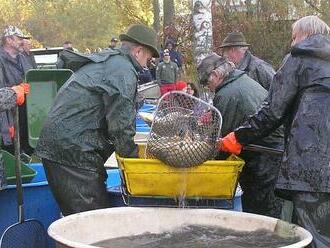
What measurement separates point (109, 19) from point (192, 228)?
4321 cm

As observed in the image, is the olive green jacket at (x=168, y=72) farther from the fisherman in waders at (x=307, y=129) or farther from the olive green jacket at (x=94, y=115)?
the fisherman in waders at (x=307, y=129)

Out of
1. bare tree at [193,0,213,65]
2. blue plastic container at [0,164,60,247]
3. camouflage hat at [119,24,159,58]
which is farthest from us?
bare tree at [193,0,213,65]

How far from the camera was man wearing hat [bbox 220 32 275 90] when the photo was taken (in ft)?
24.5

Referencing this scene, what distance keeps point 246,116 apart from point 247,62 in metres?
2.42

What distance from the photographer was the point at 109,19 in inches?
1843

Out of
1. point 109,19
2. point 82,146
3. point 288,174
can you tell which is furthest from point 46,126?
point 109,19

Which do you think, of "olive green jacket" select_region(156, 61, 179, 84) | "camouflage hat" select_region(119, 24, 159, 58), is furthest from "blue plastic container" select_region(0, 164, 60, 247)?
"olive green jacket" select_region(156, 61, 179, 84)

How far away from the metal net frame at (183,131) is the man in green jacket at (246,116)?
41 cm

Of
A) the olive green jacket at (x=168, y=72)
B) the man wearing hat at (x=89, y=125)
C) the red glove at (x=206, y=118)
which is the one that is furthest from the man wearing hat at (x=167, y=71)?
the red glove at (x=206, y=118)

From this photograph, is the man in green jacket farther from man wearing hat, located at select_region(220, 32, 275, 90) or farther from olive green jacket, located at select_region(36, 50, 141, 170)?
man wearing hat, located at select_region(220, 32, 275, 90)

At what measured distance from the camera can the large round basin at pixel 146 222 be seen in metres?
4.22

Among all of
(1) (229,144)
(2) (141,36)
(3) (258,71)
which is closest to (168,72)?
(3) (258,71)

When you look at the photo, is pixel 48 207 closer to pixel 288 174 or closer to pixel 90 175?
pixel 90 175

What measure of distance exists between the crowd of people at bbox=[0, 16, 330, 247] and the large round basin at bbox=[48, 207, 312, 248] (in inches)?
10.8
